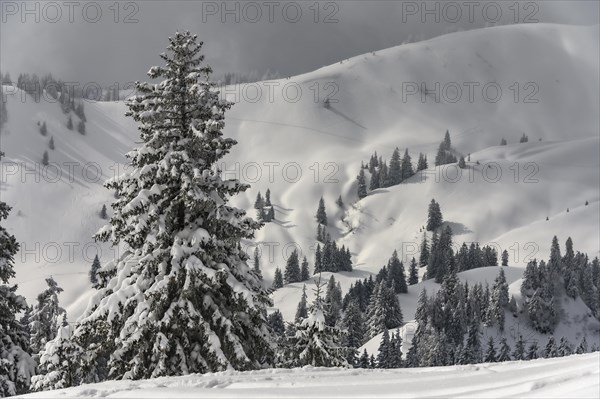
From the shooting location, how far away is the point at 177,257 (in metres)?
13.9

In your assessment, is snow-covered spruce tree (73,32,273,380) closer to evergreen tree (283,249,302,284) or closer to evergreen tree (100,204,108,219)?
evergreen tree (283,249,302,284)

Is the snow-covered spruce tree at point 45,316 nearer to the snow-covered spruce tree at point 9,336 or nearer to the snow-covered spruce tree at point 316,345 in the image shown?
the snow-covered spruce tree at point 316,345

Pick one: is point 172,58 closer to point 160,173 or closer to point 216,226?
point 160,173

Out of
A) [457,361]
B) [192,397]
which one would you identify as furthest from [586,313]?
[192,397]

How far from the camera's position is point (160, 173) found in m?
14.1

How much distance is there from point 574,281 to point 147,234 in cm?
14108

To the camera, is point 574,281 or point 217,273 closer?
point 217,273

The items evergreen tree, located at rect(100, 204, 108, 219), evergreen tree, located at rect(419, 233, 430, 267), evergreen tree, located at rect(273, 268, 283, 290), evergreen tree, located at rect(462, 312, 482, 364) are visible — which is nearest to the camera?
evergreen tree, located at rect(462, 312, 482, 364)

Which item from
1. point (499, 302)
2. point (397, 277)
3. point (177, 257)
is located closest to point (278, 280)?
point (397, 277)

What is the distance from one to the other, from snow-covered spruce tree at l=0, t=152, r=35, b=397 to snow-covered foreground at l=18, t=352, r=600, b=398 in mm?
10574

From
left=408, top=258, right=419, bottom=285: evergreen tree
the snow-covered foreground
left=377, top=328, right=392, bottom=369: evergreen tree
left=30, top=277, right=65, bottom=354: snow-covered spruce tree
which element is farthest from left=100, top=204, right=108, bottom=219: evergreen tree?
the snow-covered foreground

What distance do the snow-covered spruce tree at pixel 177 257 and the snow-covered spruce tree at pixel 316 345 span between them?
768 centimetres

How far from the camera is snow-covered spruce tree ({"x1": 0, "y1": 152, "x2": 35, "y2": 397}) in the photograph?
54.4ft

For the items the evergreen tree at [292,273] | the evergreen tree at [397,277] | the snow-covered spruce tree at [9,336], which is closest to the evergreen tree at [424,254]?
the evergreen tree at [397,277]
